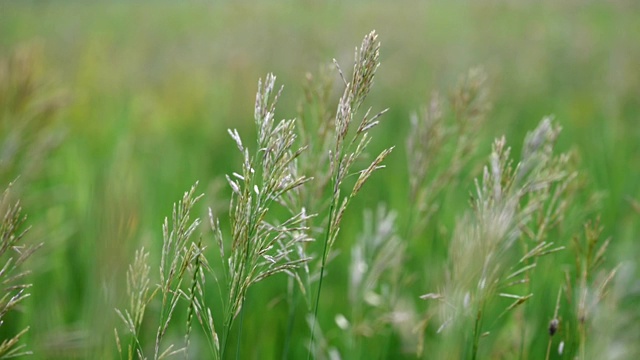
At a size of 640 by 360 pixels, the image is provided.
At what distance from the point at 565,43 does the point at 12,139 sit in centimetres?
452

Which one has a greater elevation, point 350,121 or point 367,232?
point 350,121

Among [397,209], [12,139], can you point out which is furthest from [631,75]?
[12,139]

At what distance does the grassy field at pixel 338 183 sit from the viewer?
92cm

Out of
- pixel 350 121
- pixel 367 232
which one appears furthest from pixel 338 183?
pixel 367 232

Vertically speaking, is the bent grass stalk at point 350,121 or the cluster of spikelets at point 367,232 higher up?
the bent grass stalk at point 350,121

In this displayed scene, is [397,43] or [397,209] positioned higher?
[397,43]

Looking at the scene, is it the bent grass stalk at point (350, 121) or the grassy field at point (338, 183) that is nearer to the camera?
the bent grass stalk at point (350, 121)

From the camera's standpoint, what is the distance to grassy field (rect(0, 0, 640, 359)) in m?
0.92

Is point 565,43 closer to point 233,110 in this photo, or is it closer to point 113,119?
point 233,110

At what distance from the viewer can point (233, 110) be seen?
316 centimetres

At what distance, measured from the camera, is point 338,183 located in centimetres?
80

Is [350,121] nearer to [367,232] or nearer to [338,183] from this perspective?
[338,183]

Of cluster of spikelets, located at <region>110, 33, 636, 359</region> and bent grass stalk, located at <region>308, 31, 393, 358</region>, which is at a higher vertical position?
bent grass stalk, located at <region>308, 31, 393, 358</region>

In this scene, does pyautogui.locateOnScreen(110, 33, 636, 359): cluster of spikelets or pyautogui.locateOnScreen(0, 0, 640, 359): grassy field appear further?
pyautogui.locateOnScreen(0, 0, 640, 359): grassy field
